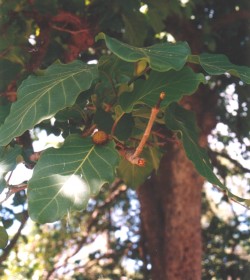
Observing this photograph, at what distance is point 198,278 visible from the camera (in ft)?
7.63

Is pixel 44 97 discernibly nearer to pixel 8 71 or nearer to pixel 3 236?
pixel 3 236

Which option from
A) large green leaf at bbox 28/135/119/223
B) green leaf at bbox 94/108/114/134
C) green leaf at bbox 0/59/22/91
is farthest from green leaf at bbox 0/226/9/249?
green leaf at bbox 0/59/22/91

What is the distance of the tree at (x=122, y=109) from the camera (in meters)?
0.91

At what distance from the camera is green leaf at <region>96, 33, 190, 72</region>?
2.81 ft

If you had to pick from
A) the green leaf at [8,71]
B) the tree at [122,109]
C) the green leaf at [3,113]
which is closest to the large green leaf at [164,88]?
the tree at [122,109]

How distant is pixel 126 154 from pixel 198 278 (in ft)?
4.94

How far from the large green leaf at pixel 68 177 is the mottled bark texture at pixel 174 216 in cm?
148

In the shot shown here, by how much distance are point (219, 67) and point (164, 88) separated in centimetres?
12

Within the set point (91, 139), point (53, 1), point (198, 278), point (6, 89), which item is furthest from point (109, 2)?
point (198, 278)

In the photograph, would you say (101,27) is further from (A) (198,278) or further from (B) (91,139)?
(A) (198,278)

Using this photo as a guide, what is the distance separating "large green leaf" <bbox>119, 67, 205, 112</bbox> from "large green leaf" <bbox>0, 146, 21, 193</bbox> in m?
0.26

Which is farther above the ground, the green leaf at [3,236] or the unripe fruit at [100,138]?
the unripe fruit at [100,138]

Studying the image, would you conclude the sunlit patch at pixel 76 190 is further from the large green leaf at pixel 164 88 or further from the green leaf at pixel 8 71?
the green leaf at pixel 8 71

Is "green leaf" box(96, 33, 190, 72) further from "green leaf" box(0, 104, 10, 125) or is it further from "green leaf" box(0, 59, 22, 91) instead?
"green leaf" box(0, 59, 22, 91)
